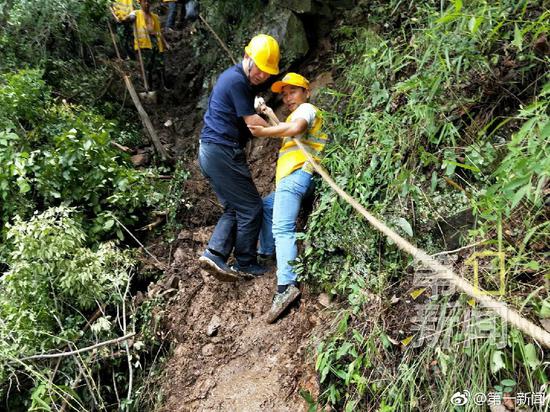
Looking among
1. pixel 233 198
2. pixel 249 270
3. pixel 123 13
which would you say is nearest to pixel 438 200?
pixel 233 198

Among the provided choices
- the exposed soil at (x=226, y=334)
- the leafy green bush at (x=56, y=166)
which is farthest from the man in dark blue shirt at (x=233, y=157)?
the leafy green bush at (x=56, y=166)

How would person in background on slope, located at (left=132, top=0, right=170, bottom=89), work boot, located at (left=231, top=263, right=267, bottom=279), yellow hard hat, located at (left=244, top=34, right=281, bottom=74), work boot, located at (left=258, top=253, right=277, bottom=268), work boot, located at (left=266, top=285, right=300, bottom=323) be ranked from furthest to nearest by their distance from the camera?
person in background on slope, located at (left=132, top=0, right=170, bottom=89) < work boot, located at (left=258, top=253, right=277, bottom=268) < work boot, located at (left=231, top=263, right=267, bottom=279) < yellow hard hat, located at (left=244, top=34, right=281, bottom=74) < work boot, located at (left=266, top=285, right=300, bottom=323)

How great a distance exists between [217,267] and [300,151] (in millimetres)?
1193

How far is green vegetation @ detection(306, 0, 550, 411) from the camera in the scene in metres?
2.10

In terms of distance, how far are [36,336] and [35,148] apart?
1.99 meters

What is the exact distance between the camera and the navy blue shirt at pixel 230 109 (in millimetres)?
3584

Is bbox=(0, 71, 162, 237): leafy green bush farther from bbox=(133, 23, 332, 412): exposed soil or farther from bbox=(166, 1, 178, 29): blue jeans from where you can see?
bbox=(166, 1, 178, 29): blue jeans

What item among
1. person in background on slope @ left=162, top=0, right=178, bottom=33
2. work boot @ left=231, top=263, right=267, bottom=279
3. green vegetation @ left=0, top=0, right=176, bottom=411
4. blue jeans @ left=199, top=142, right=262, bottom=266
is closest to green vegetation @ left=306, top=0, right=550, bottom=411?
blue jeans @ left=199, top=142, right=262, bottom=266

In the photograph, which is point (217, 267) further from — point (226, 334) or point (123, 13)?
point (123, 13)

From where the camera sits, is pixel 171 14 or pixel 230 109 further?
pixel 171 14

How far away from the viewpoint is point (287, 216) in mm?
3566

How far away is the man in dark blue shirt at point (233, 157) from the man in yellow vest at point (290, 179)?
0.21 m

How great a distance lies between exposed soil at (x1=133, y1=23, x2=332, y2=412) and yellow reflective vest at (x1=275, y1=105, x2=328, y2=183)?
96 cm

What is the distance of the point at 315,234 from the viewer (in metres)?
3.34
